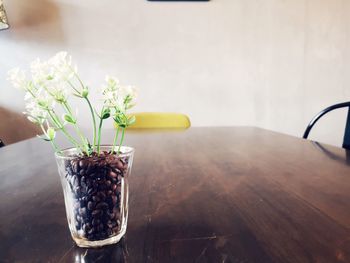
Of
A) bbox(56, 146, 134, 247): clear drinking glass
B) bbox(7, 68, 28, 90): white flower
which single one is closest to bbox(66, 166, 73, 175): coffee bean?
bbox(56, 146, 134, 247): clear drinking glass

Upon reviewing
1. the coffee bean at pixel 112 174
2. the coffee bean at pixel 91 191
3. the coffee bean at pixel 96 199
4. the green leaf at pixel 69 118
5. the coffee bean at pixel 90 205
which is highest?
the green leaf at pixel 69 118

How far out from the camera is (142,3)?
2.71 meters

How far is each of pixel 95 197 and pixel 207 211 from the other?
0.63 feet

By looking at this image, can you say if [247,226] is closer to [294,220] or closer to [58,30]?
[294,220]

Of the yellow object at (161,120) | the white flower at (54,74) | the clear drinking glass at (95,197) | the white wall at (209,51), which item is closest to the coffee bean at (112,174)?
the clear drinking glass at (95,197)

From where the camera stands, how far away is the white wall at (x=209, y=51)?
2.64 m

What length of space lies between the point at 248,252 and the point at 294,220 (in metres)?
0.13

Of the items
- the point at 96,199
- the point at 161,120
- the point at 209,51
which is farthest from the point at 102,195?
the point at 209,51

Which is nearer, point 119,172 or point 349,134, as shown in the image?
point 119,172

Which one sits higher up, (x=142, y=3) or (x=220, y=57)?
(x=142, y=3)

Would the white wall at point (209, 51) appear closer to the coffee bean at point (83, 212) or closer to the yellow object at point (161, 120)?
the yellow object at point (161, 120)

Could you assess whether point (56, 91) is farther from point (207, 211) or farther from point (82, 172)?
point (207, 211)

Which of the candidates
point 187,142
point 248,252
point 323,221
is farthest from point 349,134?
point 248,252

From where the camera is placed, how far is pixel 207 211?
20.0 inches
